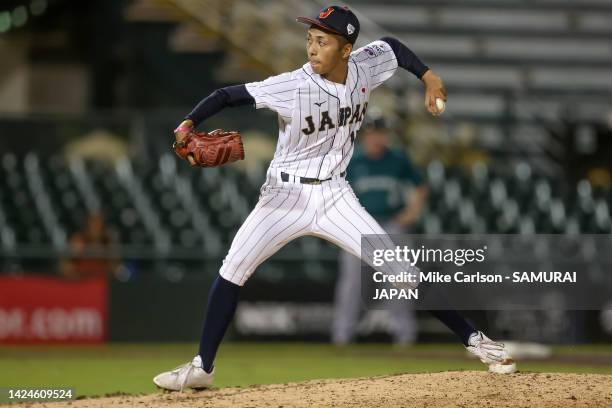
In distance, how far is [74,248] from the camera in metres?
11.7

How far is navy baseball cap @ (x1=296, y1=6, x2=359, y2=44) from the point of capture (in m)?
6.32

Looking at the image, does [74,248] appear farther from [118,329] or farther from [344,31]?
[344,31]

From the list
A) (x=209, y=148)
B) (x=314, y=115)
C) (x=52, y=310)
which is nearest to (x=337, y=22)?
(x=314, y=115)

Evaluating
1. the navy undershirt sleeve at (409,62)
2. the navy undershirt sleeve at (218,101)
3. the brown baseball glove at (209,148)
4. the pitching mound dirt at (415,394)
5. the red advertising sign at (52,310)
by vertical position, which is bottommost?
the pitching mound dirt at (415,394)

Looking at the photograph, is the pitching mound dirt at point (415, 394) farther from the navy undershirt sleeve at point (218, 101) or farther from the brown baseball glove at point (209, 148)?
the navy undershirt sleeve at point (218, 101)

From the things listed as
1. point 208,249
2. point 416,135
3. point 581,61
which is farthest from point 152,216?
point 581,61

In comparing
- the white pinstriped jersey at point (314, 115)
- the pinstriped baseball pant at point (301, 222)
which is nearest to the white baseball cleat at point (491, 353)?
the pinstriped baseball pant at point (301, 222)

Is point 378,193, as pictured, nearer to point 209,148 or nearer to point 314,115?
point 314,115

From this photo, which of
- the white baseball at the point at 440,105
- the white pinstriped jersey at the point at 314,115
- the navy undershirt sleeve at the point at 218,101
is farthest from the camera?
the white baseball at the point at 440,105

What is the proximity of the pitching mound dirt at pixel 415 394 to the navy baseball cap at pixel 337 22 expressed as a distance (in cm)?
177

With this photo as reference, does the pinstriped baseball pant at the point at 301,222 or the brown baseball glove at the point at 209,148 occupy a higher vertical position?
the brown baseball glove at the point at 209,148

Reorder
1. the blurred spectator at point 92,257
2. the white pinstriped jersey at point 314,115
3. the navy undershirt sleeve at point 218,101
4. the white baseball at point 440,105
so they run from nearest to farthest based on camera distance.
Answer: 1. the navy undershirt sleeve at point 218,101
2. the white pinstriped jersey at point 314,115
3. the white baseball at point 440,105
4. the blurred spectator at point 92,257

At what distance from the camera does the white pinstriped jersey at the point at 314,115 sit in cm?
638

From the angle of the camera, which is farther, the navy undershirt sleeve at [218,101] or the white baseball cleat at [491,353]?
the white baseball cleat at [491,353]
